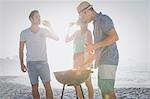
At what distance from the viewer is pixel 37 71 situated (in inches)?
176

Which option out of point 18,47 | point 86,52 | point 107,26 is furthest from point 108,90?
point 18,47

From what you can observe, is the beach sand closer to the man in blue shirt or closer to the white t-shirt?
the white t-shirt

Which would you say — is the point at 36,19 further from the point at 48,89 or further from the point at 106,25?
the point at 106,25

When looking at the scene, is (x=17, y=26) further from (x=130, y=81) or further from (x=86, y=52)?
(x=130, y=81)

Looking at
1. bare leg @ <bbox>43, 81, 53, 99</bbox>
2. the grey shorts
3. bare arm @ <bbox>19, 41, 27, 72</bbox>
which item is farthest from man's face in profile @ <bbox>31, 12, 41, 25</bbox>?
bare leg @ <bbox>43, 81, 53, 99</bbox>

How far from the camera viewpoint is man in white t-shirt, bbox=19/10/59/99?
4.47 meters

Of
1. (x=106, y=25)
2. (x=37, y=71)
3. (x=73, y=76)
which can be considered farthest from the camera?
(x=37, y=71)

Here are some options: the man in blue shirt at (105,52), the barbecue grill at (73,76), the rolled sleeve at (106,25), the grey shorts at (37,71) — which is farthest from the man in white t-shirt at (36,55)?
the rolled sleeve at (106,25)

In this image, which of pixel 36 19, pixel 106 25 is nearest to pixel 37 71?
pixel 36 19

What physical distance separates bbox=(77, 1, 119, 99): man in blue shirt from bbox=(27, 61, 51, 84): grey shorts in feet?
3.07

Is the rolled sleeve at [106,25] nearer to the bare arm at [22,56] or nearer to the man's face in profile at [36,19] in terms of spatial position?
the man's face in profile at [36,19]

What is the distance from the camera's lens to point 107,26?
11.6 ft

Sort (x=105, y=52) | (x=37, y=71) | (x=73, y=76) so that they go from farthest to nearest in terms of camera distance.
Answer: (x=37, y=71) < (x=73, y=76) < (x=105, y=52)

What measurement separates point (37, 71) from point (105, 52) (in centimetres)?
118
